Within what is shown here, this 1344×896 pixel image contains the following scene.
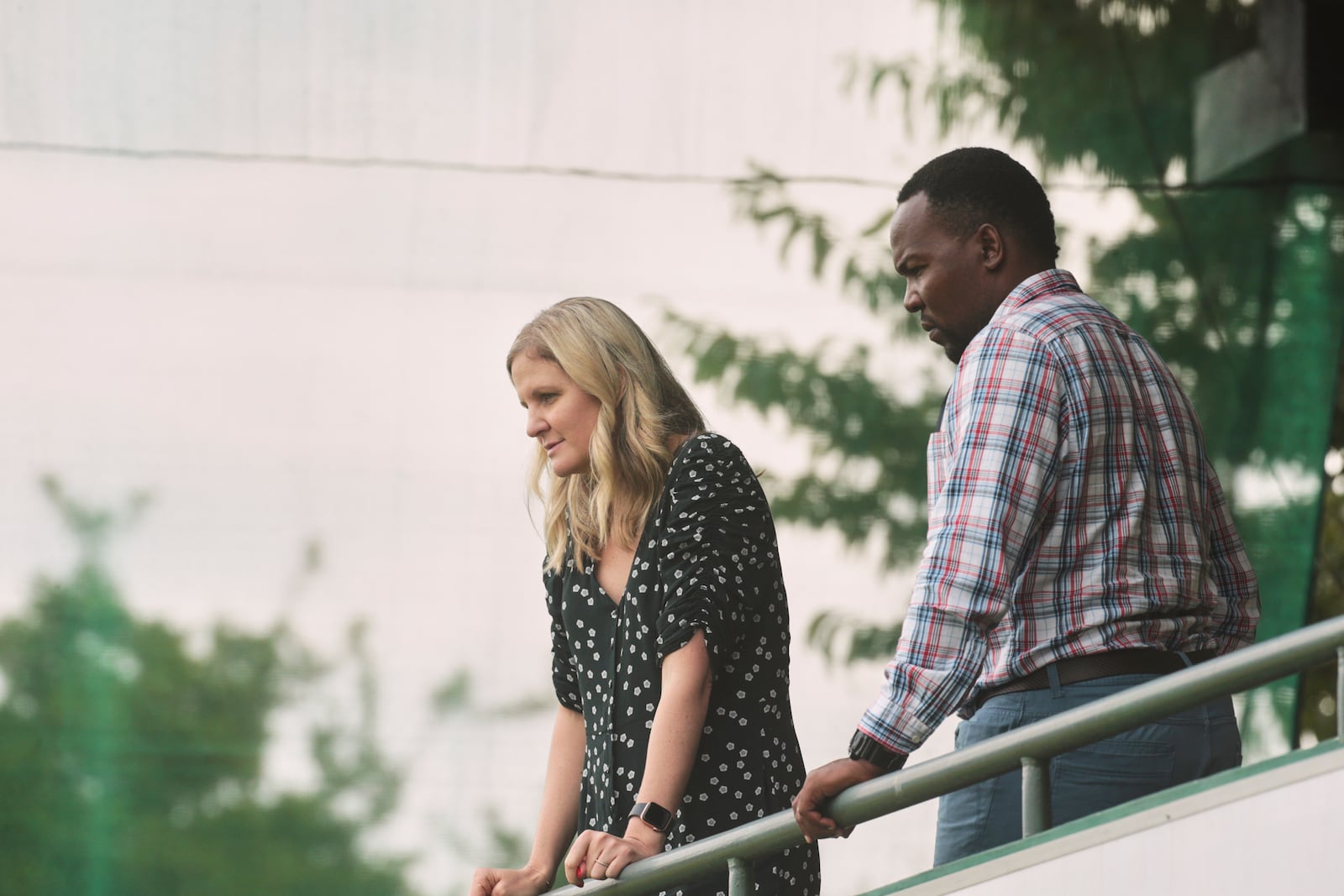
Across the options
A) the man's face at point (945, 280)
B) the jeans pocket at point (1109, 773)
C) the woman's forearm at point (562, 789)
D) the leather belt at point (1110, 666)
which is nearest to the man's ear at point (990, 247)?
the man's face at point (945, 280)

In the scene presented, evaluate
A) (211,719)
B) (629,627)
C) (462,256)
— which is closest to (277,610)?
(211,719)

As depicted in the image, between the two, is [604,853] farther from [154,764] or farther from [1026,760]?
[154,764]

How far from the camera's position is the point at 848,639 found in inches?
196

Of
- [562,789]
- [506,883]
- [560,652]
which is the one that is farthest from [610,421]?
[506,883]

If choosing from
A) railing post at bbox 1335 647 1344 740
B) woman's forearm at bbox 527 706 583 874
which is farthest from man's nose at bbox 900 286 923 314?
woman's forearm at bbox 527 706 583 874

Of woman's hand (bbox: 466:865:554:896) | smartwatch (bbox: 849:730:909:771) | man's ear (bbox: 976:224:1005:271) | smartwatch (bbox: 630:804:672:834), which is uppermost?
man's ear (bbox: 976:224:1005:271)

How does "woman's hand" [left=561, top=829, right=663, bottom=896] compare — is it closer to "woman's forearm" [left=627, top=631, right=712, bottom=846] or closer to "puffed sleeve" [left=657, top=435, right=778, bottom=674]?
"woman's forearm" [left=627, top=631, right=712, bottom=846]

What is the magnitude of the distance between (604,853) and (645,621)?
36cm

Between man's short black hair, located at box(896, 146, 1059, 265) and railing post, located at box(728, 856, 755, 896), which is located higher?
man's short black hair, located at box(896, 146, 1059, 265)

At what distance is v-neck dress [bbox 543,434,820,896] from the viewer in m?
2.32

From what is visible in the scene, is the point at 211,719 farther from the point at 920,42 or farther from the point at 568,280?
the point at 920,42

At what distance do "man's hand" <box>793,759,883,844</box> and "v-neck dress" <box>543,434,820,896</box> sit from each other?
29cm

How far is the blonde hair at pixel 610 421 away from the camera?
248 centimetres

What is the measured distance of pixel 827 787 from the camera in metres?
2.00
